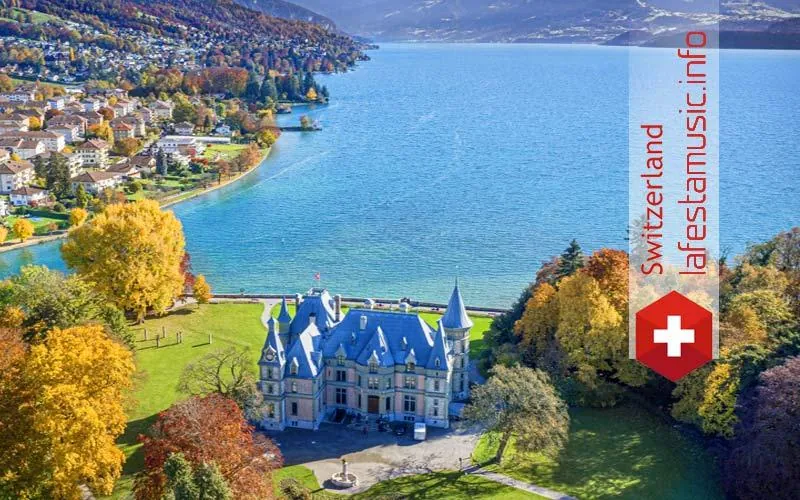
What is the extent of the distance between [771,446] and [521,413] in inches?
476

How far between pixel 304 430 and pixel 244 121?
378 feet

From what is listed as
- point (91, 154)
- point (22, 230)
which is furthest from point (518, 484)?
point (91, 154)

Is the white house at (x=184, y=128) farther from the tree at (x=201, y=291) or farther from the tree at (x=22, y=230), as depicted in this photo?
the tree at (x=201, y=291)

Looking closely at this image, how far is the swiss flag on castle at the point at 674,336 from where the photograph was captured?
4562 centimetres

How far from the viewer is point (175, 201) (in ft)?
348

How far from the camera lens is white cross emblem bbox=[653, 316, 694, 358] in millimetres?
46656

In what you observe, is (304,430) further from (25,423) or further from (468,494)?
(25,423)

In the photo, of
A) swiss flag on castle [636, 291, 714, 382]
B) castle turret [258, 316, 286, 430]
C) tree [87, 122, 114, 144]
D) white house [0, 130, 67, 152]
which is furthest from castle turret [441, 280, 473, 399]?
tree [87, 122, 114, 144]

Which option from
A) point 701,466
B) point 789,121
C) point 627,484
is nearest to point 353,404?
point 627,484

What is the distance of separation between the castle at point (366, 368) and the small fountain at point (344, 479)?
5.89 meters

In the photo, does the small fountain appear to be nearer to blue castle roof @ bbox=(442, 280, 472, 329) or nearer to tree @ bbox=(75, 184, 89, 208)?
blue castle roof @ bbox=(442, 280, 472, 329)

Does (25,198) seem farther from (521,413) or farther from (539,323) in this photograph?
(521,413)

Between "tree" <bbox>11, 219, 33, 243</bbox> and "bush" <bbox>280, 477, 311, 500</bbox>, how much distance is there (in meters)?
60.5

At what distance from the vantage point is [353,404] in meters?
48.6
